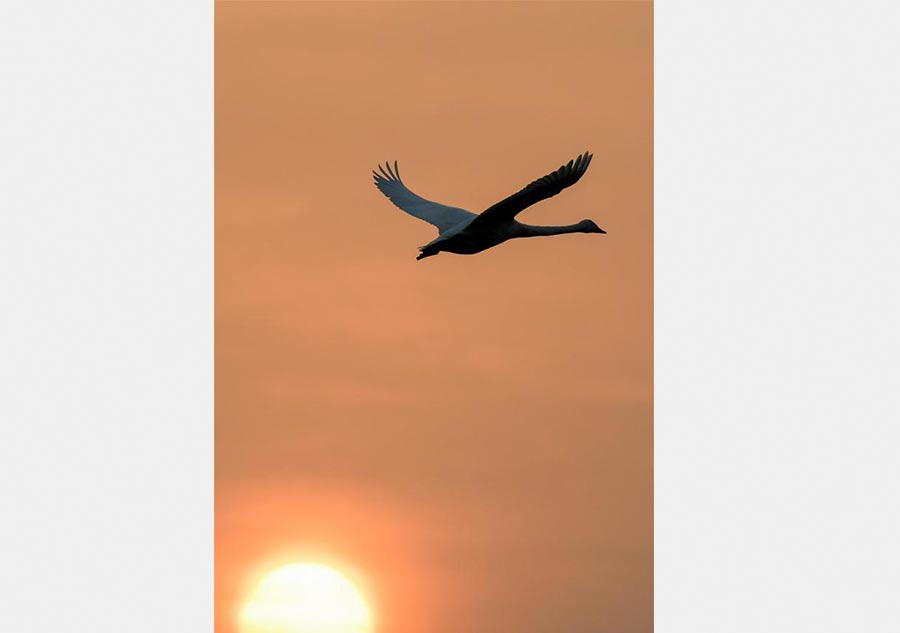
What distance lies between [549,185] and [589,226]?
7.98 feet

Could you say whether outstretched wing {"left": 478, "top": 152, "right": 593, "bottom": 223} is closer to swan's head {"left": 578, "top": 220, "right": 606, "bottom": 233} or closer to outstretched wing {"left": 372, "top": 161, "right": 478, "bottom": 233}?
outstretched wing {"left": 372, "top": 161, "right": 478, "bottom": 233}

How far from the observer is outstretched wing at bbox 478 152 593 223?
11.4 meters

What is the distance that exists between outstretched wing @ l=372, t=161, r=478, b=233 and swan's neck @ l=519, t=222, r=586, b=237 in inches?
19.7

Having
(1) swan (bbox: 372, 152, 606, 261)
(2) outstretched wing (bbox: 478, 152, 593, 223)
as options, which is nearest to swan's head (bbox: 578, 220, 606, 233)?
(1) swan (bbox: 372, 152, 606, 261)

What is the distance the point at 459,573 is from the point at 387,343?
2.31m

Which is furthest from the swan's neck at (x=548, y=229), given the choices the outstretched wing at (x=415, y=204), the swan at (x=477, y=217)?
the outstretched wing at (x=415, y=204)

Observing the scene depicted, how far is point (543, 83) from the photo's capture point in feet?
48.2

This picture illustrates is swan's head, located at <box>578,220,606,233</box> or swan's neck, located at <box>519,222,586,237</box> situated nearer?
swan's neck, located at <box>519,222,586,237</box>

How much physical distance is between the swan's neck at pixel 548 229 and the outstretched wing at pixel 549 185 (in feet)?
3.53

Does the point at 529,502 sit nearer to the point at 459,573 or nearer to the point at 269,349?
the point at 459,573

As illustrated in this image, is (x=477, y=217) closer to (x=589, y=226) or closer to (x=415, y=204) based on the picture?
(x=415, y=204)

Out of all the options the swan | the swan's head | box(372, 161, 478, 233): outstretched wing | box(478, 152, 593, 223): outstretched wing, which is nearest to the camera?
box(478, 152, 593, 223): outstretched wing

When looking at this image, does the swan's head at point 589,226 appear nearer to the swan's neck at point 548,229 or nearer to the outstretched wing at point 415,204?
the swan's neck at point 548,229

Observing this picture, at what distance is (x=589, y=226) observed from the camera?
14.0 meters
